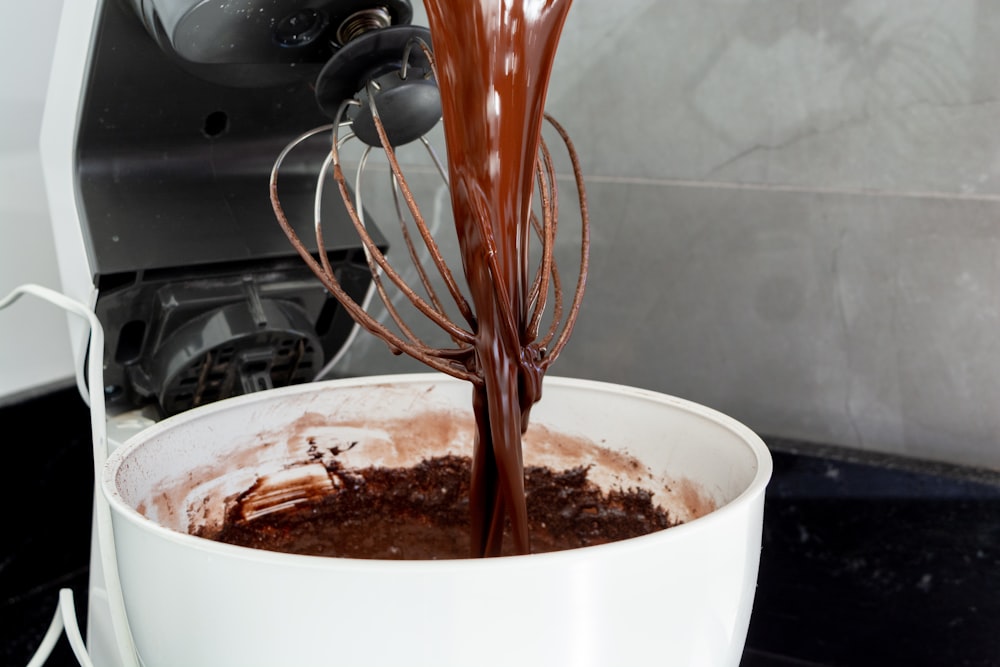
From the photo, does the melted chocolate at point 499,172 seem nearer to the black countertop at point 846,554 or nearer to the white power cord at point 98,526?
the white power cord at point 98,526

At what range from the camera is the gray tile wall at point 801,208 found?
580 mm

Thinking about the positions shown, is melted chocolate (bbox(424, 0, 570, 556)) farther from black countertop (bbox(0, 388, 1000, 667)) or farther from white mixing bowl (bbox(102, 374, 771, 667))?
black countertop (bbox(0, 388, 1000, 667))

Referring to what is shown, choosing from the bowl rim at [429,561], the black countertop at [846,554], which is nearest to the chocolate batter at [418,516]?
the bowl rim at [429,561]

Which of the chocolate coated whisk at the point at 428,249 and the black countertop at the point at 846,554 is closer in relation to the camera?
Result: the chocolate coated whisk at the point at 428,249

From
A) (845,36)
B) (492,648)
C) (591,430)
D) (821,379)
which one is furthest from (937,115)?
(492,648)

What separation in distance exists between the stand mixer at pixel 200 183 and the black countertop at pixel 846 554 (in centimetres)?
22

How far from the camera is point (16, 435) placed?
671 mm

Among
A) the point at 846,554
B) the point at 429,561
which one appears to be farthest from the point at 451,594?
the point at 846,554

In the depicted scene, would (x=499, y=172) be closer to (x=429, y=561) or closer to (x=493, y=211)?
(x=493, y=211)

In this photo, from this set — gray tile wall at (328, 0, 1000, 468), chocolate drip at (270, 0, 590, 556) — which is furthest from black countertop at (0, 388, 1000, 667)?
chocolate drip at (270, 0, 590, 556)

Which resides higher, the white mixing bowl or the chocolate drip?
the chocolate drip

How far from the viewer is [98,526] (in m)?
0.41

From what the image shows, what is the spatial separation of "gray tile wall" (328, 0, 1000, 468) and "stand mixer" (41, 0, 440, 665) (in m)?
0.22

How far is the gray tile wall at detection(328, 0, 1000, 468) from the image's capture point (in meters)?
0.58
